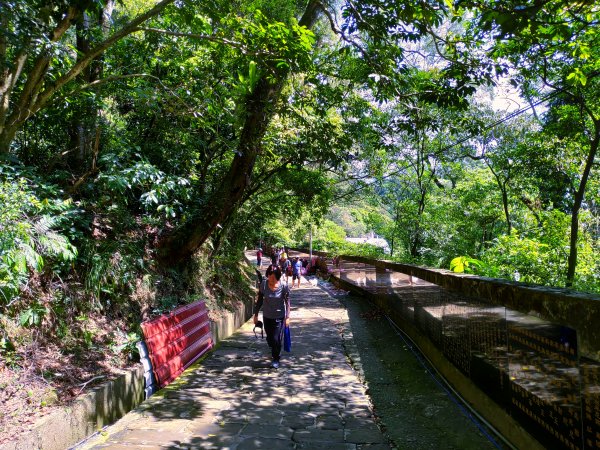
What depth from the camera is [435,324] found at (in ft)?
23.1

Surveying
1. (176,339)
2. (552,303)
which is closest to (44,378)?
(176,339)

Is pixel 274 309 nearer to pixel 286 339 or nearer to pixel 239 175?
pixel 286 339

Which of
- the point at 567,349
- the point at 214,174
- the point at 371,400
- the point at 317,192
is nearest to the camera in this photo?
the point at 567,349

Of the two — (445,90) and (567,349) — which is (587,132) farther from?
(567,349)

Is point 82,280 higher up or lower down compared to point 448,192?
lower down

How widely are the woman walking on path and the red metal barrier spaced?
48.8 inches

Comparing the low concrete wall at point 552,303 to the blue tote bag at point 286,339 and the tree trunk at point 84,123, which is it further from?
the tree trunk at point 84,123

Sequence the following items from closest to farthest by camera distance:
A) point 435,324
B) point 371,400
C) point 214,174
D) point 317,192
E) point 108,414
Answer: point 108,414 → point 371,400 → point 435,324 → point 214,174 → point 317,192

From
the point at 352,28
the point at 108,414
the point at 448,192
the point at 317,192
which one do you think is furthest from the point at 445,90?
the point at 448,192

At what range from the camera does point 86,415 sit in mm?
4547

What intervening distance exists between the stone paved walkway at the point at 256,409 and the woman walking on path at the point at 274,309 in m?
0.37

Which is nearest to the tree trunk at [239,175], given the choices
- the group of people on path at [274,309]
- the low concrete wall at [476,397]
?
the group of people on path at [274,309]

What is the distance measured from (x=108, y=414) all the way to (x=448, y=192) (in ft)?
65.3

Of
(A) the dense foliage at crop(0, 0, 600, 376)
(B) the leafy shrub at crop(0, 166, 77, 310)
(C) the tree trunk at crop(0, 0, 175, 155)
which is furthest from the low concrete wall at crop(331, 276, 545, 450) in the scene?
(C) the tree trunk at crop(0, 0, 175, 155)
